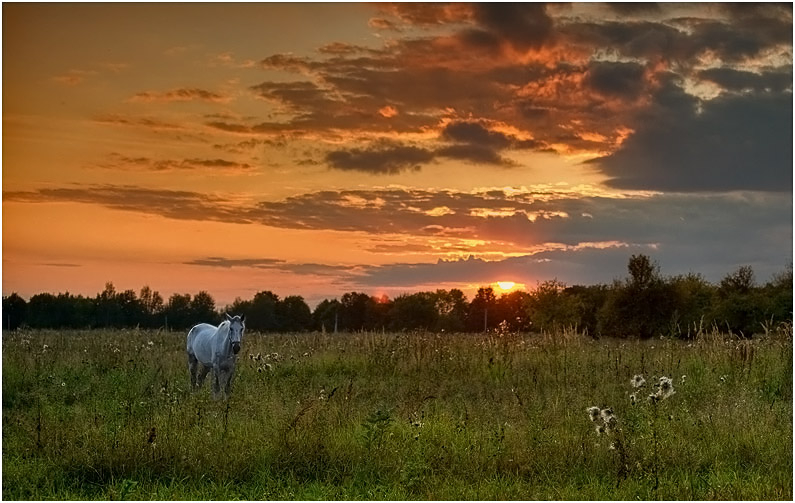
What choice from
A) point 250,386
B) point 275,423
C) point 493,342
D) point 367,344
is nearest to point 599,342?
point 493,342

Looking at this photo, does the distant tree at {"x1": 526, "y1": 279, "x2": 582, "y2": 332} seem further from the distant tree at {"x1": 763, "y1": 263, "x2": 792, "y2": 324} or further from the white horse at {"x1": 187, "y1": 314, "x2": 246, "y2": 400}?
the white horse at {"x1": 187, "y1": 314, "x2": 246, "y2": 400}

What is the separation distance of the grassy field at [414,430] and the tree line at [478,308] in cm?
1716

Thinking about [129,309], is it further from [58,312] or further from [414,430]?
[414,430]

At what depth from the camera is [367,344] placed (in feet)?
60.2

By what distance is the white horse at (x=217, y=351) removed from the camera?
14.5 m

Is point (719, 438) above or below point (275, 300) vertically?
below

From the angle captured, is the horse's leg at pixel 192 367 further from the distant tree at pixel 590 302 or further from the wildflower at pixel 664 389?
the distant tree at pixel 590 302

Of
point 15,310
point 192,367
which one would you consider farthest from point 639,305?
point 192,367

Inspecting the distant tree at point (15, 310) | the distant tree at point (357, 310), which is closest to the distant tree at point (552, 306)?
the distant tree at point (357, 310)

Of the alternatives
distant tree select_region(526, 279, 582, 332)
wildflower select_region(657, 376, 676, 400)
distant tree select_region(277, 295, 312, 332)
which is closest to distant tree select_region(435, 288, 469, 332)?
distant tree select_region(526, 279, 582, 332)

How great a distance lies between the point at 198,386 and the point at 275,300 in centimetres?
2427

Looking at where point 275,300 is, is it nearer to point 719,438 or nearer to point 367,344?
point 367,344

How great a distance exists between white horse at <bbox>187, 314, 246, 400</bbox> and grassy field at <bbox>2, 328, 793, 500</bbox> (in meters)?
0.42

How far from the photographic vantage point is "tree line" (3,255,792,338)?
38.0 m
